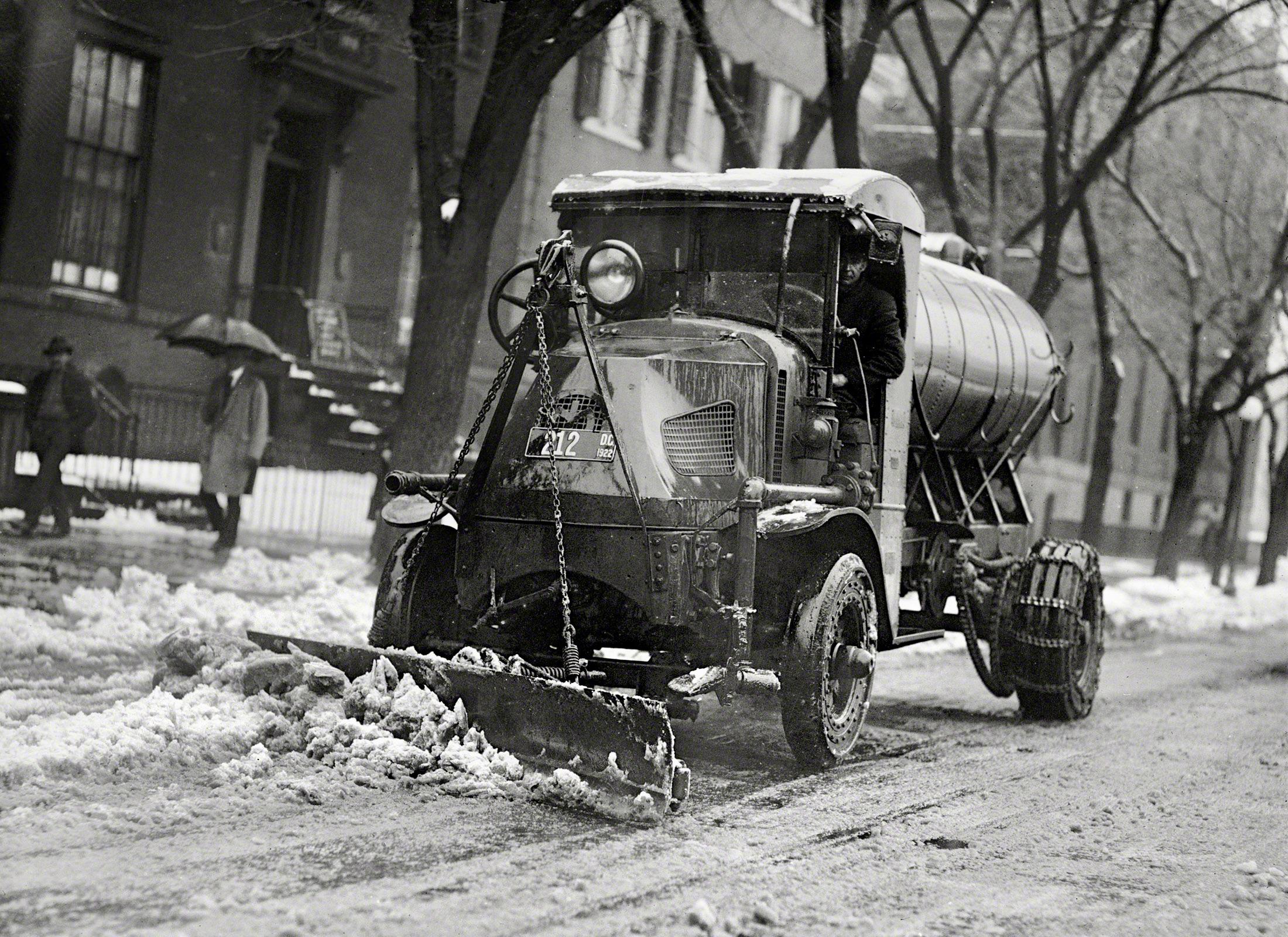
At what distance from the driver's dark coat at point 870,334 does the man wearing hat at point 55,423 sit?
9839 mm

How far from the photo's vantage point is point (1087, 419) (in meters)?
44.2

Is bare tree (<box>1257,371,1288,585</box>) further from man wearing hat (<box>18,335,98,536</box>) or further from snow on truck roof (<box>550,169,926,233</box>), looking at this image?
snow on truck roof (<box>550,169,926,233</box>)

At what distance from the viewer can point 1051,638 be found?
9.93 metres

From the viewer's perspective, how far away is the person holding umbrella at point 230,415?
1605 cm

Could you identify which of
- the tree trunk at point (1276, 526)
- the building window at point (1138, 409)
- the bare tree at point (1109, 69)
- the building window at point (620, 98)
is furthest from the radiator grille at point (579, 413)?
the building window at point (1138, 409)

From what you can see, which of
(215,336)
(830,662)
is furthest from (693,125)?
(830,662)

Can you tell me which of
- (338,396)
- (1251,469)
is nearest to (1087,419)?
(1251,469)

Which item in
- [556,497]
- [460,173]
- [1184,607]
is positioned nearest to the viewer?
[556,497]

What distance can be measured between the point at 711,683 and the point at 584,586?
0.93m

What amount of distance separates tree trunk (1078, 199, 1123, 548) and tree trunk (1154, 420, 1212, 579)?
2575 millimetres

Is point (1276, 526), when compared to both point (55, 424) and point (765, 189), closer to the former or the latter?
point (55, 424)

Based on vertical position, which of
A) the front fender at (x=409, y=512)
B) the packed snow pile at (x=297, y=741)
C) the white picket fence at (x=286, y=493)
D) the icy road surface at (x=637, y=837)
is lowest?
the icy road surface at (x=637, y=837)

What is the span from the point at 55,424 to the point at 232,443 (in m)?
1.68

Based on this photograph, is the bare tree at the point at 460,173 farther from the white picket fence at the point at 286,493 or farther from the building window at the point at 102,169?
the building window at the point at 102,169
